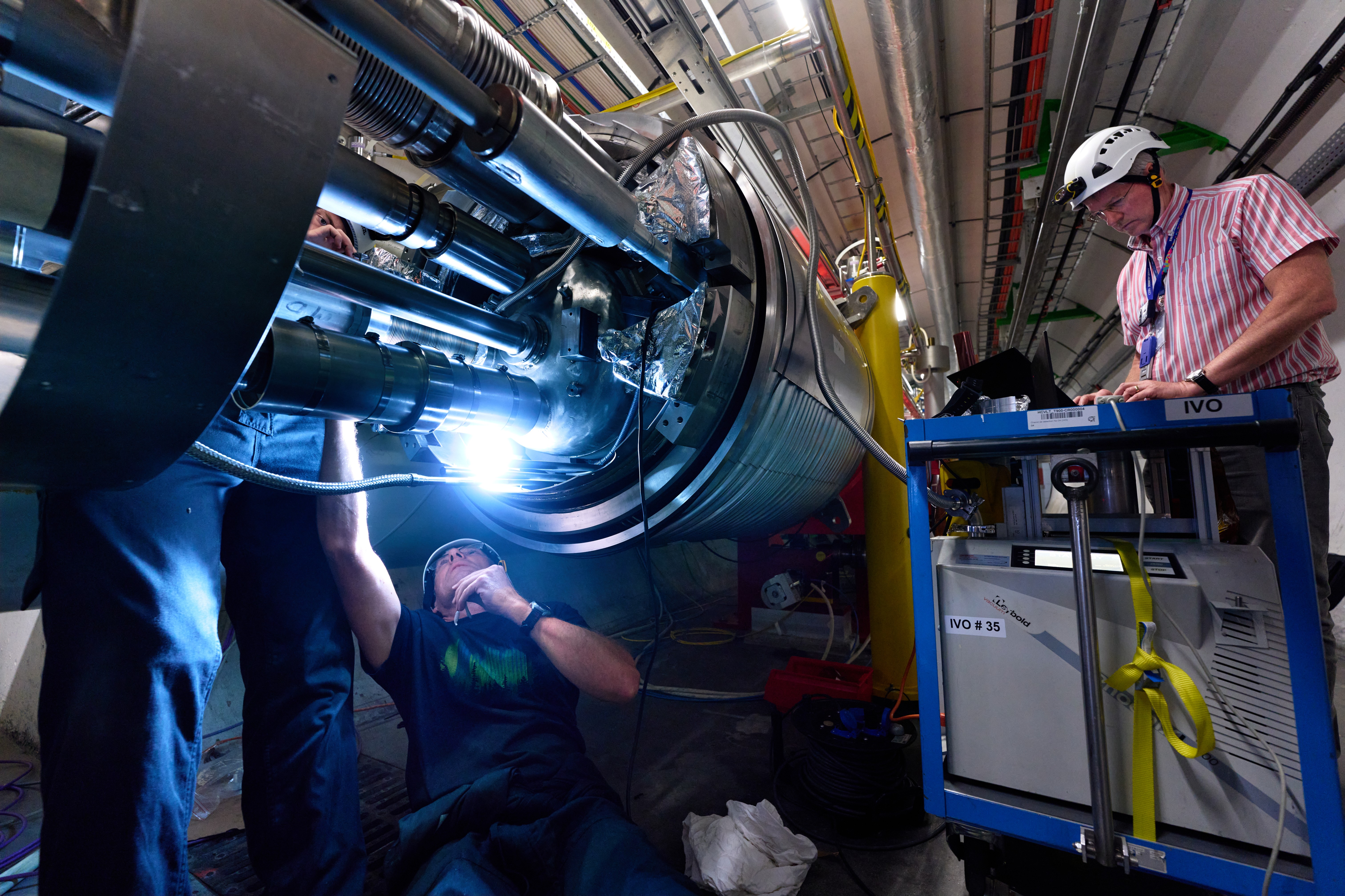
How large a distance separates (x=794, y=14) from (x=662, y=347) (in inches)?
60.9

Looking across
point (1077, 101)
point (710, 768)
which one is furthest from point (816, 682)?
point (1077, 101)

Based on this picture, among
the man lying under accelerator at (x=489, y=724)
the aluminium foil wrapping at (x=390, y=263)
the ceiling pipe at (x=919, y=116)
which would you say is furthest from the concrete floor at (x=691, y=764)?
the ceiling pipe at (x=919, y=116)

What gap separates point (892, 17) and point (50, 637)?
2.39 metres

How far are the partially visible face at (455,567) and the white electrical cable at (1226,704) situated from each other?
1.42m

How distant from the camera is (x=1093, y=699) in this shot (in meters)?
0.77

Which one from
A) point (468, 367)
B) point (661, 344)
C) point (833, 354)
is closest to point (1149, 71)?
point (833, 354)

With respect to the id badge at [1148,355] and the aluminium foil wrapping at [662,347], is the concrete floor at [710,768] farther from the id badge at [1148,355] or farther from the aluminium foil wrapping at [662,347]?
the id badge at [1148,355]

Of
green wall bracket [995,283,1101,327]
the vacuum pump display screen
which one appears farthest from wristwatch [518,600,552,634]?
green wall bracket [995,283,1101,327]

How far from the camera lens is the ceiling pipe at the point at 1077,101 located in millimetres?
1819

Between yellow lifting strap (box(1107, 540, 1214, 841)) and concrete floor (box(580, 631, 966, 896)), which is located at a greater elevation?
yellow lifting strap (box(1107, 540, 1214, 841))

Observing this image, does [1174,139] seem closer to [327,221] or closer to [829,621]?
[829,621]

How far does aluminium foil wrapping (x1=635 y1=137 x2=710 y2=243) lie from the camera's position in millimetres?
1048

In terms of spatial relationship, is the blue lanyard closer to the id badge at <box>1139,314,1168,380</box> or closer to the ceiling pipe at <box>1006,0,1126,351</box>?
the id badge at <box>1139,314,1168,380</box>

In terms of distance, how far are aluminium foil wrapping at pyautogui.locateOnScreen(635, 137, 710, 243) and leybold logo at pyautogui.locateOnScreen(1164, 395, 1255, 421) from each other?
0.77 metres
